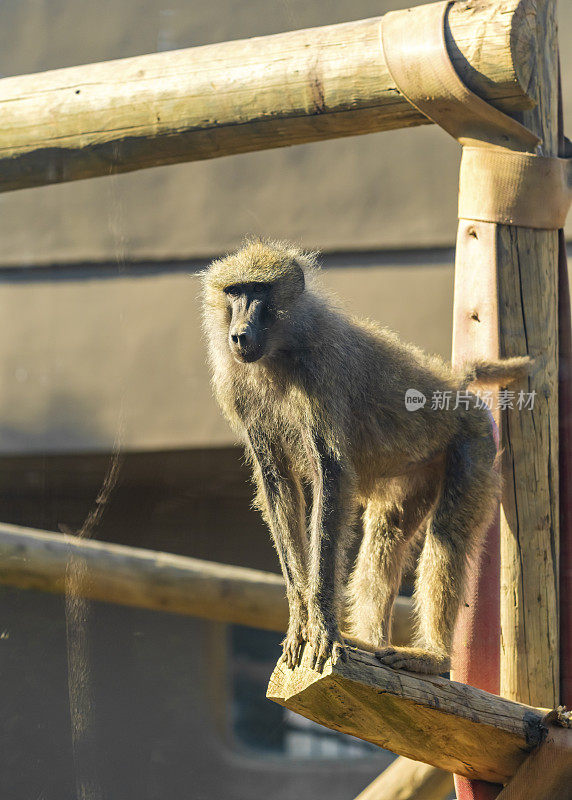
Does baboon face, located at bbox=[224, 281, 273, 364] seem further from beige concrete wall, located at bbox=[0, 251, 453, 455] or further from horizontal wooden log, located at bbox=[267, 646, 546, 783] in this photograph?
beige concrete wall, located at bbox=[0, 251, 453, 455]

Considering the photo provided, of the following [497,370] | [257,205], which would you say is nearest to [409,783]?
[497,370]

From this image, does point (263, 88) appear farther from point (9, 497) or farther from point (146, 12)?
point (9, 497)

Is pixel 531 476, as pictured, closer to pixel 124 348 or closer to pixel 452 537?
pixel 452 537

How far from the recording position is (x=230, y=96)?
194cm

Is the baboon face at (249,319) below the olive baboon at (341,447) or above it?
above

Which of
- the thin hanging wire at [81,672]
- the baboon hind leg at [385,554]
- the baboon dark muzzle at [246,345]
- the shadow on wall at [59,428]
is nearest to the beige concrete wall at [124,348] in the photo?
the shadow on wall at [59,428]

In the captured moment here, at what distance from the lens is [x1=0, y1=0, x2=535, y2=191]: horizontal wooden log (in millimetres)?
1746

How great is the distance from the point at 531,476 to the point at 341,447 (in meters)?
0.59

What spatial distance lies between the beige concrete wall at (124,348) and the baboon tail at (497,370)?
36.8 inches

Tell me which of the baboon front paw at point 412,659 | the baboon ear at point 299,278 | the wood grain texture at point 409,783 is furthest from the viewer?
the wood grain texture at point 409,783

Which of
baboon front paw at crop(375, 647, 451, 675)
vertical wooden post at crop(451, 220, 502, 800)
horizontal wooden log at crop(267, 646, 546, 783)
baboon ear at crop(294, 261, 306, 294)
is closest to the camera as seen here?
horizontal wooden log at crop(267, 646, 546, 783)

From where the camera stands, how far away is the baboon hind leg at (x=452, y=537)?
1.70 metres

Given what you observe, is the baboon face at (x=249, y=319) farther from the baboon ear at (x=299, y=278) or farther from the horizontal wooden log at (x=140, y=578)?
the horizontal wooden log at (x=140, y=578)

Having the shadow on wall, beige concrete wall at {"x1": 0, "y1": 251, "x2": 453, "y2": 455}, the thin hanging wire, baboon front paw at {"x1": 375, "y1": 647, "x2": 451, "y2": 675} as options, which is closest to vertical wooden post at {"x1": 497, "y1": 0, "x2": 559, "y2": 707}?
baboon front paw at {"x1": 375, "y1": 647, "x2": 451, "y2": 675}
